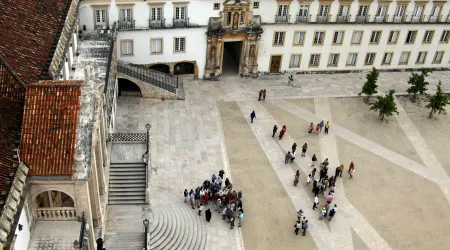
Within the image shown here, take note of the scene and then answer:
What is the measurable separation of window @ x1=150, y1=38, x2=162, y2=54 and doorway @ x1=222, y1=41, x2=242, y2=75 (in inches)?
333

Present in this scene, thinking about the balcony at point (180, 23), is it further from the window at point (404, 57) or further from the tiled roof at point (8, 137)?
the tiled roof at point (8, 137)

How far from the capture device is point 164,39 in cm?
5844

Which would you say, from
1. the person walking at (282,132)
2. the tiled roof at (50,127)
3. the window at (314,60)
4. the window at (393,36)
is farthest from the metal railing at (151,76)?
the window at (393,36)

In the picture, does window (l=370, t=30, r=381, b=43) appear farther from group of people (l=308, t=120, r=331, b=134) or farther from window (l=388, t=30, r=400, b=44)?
group of people (l=308, t=120, r=331, b=134)

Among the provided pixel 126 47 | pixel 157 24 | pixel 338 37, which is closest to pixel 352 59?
pixel 338 37

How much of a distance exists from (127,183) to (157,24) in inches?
829

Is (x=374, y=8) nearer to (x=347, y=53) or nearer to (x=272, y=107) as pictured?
(x=347, y=53)

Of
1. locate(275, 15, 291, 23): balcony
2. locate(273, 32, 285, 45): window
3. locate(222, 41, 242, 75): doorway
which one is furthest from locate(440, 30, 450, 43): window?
locate(222, 41, 242, 75): doorway

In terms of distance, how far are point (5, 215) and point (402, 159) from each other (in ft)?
123

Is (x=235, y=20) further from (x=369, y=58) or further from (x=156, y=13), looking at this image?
(x=369, y=58)

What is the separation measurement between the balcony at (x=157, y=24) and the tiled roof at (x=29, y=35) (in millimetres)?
15494

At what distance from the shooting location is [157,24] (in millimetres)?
57500

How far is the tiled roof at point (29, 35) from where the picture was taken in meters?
33.5

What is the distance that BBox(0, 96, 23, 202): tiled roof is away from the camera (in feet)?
91.1
